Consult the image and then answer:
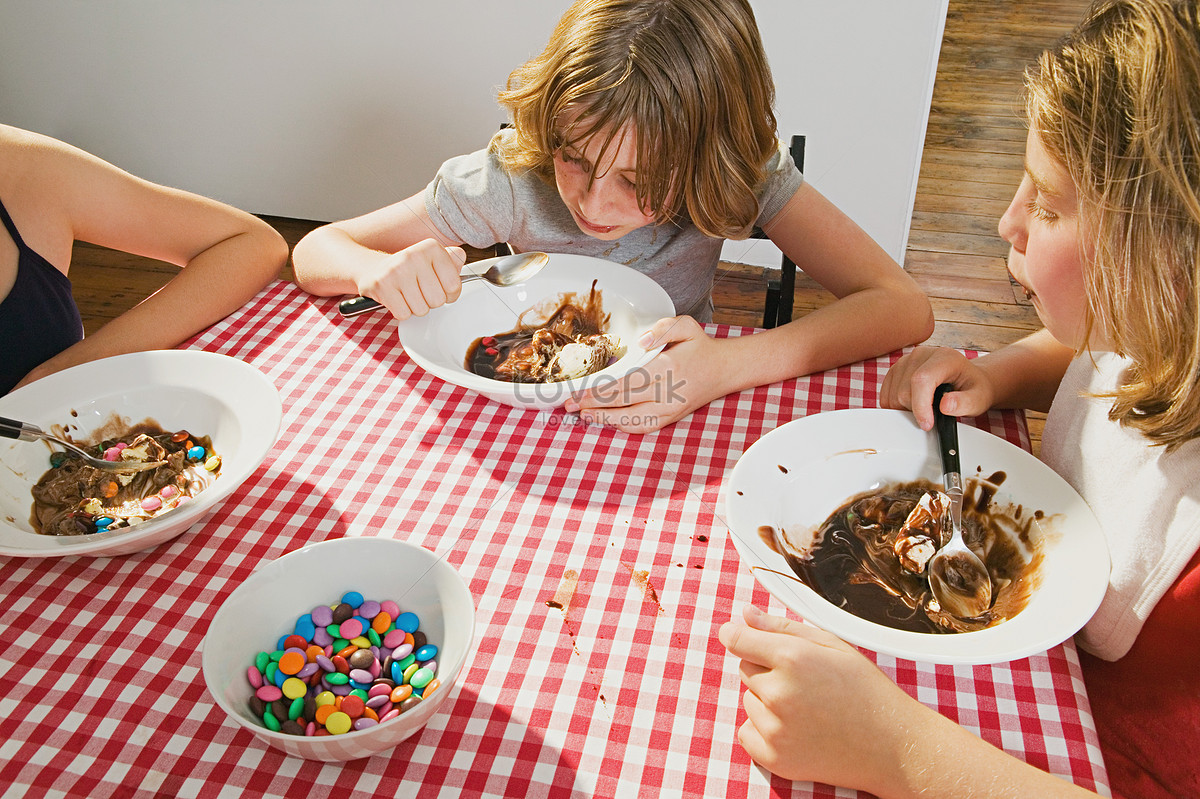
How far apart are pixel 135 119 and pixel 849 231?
2546mm

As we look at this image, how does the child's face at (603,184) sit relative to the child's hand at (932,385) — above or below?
above

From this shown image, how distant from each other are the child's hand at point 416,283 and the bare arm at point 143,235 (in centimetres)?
24

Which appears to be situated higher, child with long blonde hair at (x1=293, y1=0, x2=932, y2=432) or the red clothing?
child with long blonde hair at (x1=293, y1=0, x2=932, y2=432)

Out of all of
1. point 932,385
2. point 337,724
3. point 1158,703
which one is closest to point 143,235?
point 337,724

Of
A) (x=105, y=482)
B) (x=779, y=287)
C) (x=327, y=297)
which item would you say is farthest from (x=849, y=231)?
(x=105, y=482)

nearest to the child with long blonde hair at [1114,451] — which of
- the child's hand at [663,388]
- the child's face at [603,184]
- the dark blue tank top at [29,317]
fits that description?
Result: the child's hand at [663,388]

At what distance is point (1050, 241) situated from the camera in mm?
686

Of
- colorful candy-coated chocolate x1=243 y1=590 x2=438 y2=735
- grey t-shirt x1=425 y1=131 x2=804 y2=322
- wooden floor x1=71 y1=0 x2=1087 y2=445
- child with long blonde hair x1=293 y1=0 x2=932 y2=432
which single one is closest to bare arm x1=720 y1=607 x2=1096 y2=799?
colorful candy-coated chocolate x1=243 y1=590 x2=438 y2=735

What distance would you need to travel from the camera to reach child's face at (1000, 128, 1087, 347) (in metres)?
0.67

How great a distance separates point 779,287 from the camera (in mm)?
1337

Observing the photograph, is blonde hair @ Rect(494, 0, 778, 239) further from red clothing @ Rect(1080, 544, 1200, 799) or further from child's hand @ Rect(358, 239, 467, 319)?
red clothing @ Rect(1080, 544, 1200, 799)

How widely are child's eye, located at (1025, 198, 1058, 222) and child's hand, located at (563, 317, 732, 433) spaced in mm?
357

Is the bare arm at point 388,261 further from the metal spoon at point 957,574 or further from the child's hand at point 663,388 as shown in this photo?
the metal spoon at point 957,574

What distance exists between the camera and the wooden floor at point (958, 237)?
2443mm
